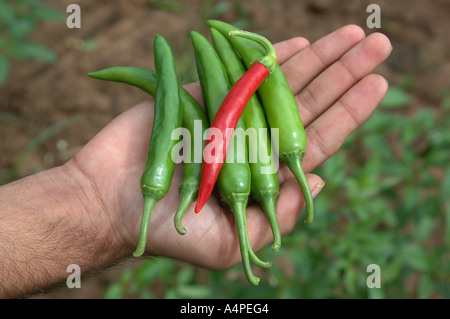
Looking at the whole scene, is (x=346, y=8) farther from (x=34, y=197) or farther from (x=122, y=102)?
(x=34, y=197)

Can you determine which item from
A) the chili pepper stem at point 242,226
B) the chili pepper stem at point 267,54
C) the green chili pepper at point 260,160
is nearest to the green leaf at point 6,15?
the green chili pepper at point 260,160

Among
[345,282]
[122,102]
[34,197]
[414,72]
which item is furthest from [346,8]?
[34,197]

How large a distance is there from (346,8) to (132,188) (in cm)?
425

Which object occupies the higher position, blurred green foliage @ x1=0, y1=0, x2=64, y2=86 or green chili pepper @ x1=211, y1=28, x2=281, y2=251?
blurred green foliage @ x1=0, y1=0, x2=64, y2=86

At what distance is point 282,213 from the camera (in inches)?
115

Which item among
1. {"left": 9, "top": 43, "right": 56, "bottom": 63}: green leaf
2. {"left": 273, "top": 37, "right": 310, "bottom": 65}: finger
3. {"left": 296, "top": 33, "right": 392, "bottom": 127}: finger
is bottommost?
{"left": 296, "top": 33, "right": 392, "bottom": 127}: finger

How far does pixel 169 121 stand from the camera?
9.89ft

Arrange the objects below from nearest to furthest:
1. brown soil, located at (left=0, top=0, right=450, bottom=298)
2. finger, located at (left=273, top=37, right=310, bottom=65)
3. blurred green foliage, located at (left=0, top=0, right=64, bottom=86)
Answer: finger, located at (left=273, top=37, right=310, bottom=65)
blurred green foliage, located at (left=0, top=0, right=64, bottom=86)
brown soil, located at (left=0, top=0, right=450, bottom=298)

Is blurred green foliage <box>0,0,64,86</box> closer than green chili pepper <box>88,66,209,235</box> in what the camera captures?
No

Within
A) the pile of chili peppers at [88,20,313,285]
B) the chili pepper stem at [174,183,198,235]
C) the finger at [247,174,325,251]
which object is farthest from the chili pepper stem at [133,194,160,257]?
the finger at [247,174,325,251]

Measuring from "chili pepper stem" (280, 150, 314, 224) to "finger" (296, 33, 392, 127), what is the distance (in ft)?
1.86

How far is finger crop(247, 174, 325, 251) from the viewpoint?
293 centimetres

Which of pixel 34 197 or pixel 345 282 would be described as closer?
pixel 34 197

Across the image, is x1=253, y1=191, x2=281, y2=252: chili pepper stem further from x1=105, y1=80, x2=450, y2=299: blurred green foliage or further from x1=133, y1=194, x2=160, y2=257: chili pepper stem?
x1=105, y1=80, x2=450, y2=299: blurred green foliage
